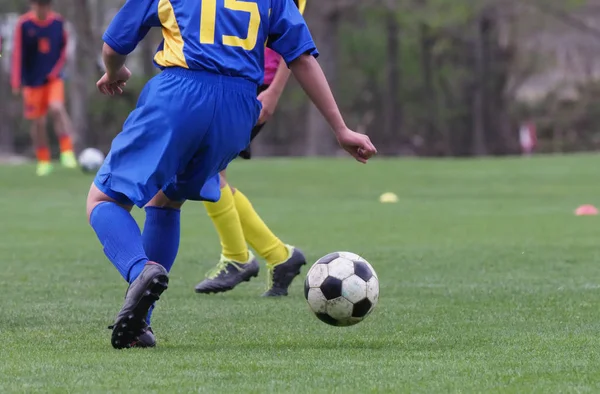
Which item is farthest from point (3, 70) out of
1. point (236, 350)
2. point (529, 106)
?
point (236, 350)

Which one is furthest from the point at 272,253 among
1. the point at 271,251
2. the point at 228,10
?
the point at 228,10

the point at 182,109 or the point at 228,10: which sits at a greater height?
the point at 228,10

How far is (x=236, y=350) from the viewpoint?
4715 millimetres

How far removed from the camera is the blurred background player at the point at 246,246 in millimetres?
6730

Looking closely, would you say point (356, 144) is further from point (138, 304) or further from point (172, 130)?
point (138, 304)

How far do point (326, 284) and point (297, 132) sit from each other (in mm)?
44015

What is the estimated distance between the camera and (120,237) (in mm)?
4750

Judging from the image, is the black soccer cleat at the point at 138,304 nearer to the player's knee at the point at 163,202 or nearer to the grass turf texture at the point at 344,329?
the grass turf texture at the point at 344,329

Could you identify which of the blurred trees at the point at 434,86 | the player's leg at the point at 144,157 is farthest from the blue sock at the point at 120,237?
the blurred trees at the point at 434,86

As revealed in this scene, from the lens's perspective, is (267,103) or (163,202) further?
(267,103)

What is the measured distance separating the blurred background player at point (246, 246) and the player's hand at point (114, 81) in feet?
4.85

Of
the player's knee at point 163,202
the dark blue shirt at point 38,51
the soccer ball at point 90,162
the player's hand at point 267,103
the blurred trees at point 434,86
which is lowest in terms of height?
the blurred trees at point 434,86

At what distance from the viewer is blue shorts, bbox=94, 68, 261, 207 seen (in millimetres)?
4691

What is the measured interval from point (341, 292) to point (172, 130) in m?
0.99
